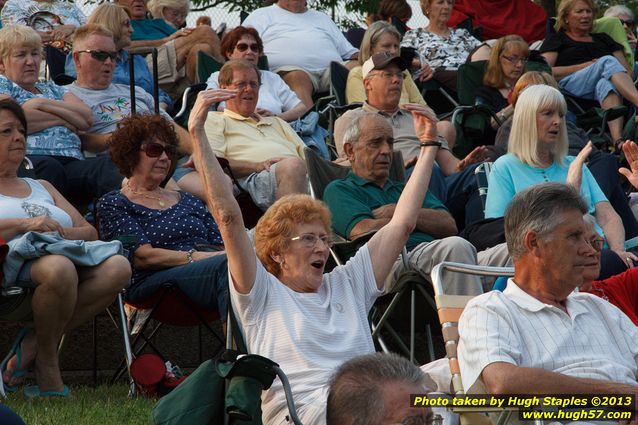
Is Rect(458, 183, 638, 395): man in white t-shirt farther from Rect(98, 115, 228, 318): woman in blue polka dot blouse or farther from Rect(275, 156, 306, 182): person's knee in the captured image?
Rect(275, 156, 306, 182): person's knee

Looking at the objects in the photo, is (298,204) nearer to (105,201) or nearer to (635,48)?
(105,201)

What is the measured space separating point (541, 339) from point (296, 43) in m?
7.03

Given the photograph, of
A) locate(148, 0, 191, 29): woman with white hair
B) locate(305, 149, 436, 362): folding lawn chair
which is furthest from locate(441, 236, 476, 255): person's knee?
locate(148, 0, 191, 29): woman with white hair

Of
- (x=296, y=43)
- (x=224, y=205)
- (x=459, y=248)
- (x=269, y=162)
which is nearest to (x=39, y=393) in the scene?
(x=224, y=205)

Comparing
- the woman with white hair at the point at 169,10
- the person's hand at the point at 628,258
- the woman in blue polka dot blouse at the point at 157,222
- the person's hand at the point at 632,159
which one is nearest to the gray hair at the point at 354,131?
the woman in blue polka dot blouse at the point at 157,222

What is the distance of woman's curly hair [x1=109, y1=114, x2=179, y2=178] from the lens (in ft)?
22.7

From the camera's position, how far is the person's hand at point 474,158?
8602mm

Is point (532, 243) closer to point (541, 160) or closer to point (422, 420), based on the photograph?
point (422, 420)

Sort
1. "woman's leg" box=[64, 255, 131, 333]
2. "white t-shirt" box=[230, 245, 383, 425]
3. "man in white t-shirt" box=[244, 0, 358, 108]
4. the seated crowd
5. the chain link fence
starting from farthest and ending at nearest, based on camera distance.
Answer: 1. the chain link fence
2. "man in white t-shirt" box=[244, 0, 358, 108]
3. "woman's leg" box=[64, 255, 131, 333]
4. "white t-shirt" box=[230, 245, 383, 425]
5. the seated crowd

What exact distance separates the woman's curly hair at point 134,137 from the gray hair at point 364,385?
3.59m

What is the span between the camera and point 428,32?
39.0 ft

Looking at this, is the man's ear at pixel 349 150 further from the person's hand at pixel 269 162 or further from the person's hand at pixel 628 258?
the person's hand at pixel 628 258

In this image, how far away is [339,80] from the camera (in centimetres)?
1049

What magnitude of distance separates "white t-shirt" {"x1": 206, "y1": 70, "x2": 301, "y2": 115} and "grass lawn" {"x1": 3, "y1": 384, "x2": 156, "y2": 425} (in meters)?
3.74
